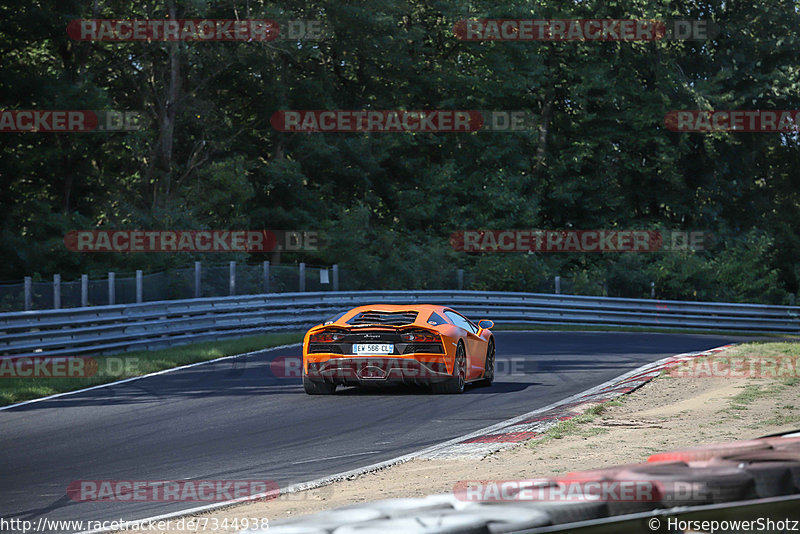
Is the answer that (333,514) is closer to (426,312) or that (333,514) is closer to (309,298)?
(426,312)

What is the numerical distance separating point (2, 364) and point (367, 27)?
2741cm

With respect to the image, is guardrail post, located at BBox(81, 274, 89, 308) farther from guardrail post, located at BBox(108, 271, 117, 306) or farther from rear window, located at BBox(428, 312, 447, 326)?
rear window, located at BBox(428, 312, 447, 326)

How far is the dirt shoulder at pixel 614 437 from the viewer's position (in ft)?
23.9

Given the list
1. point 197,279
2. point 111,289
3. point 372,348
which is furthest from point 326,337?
point 197,279

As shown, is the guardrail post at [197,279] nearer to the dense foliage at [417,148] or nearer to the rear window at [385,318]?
the dense foliage at [417,148]

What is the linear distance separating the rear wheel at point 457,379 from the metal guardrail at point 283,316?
741 centimetres

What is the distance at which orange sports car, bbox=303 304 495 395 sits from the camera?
12930 mm

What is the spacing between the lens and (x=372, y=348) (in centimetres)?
1291

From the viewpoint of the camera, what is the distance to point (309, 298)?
25.6 metres

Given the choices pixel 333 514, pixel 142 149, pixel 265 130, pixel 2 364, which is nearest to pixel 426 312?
pixel 2 364

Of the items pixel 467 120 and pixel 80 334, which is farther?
pixel 467 120

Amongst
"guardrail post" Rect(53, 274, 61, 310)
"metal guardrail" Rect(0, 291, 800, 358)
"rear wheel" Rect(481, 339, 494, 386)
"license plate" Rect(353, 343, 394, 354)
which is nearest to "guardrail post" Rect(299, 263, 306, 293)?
"metal guardrail" Rect(0, 291, 800, 358)

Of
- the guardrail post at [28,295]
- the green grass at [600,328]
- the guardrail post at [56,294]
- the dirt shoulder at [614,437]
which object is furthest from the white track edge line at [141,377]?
the green grass at [600,328]

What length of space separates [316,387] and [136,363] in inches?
199
